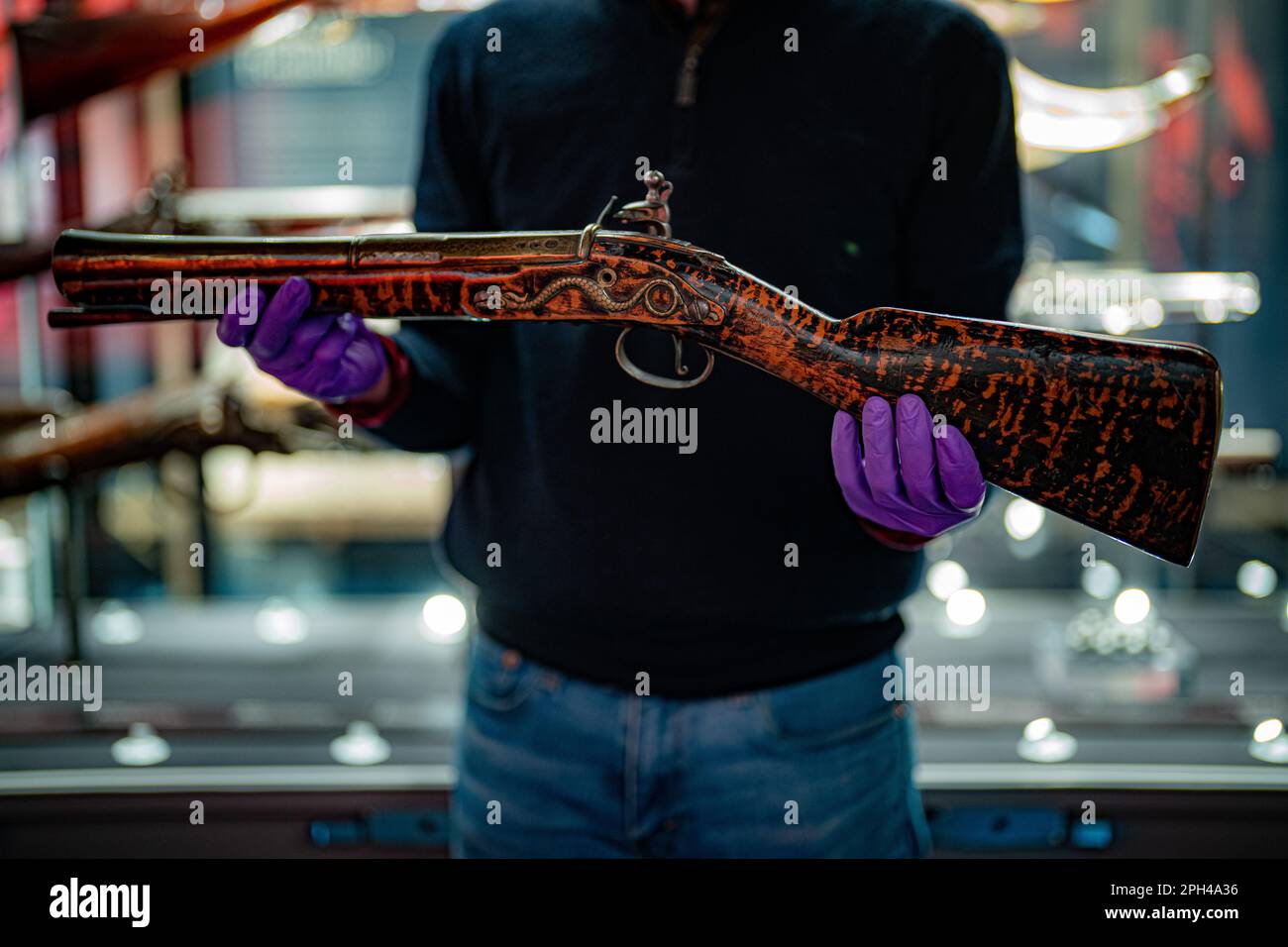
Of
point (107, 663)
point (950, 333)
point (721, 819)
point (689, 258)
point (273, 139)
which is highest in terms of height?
point (273, 139)

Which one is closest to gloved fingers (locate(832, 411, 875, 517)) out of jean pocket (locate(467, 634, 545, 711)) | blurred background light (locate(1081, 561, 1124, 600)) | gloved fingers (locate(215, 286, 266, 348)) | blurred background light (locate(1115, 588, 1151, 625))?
jean pocket (locate(467, 634, 545, 711))

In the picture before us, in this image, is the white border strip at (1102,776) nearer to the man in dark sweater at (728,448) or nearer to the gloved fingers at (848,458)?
the man in dark sweater at (728,448)

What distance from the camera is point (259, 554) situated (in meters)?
4.79

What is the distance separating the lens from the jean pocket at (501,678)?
5.89 ft

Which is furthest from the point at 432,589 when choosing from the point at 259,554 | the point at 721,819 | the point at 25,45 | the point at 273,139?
the point at 721,819

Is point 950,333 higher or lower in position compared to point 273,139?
lower

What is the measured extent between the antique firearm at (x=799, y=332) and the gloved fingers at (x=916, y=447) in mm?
38

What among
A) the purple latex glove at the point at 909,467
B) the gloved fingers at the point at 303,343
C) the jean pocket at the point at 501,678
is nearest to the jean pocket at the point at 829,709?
the purple latex glove at the point at 909,467

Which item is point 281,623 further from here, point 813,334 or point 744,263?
point 813,334

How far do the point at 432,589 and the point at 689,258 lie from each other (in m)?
3.50

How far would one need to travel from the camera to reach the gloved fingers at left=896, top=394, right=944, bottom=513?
4.88 ft

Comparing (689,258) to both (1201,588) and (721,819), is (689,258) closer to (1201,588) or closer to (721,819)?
(721,819)

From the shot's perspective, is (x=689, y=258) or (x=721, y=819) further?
(x=721, y=819)
